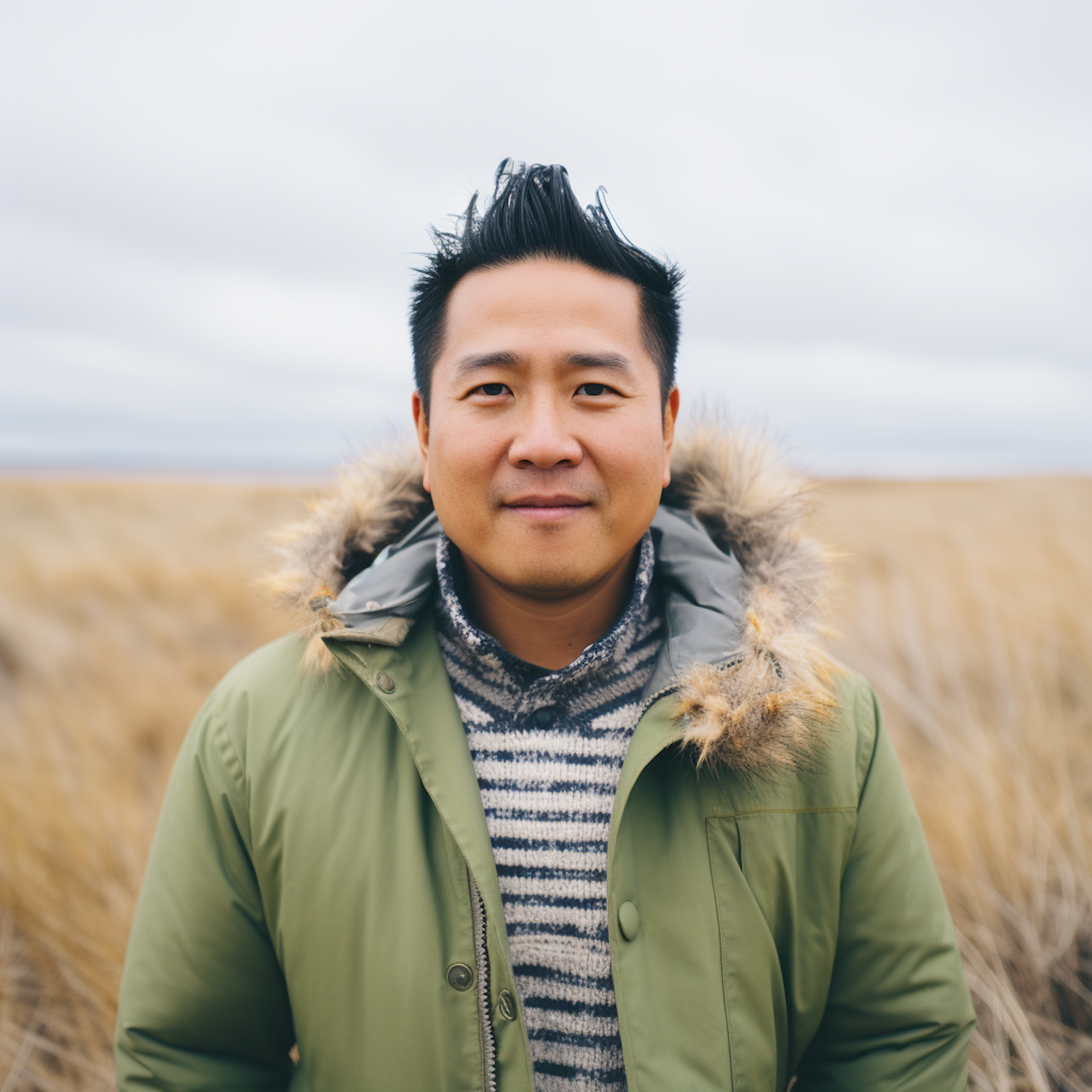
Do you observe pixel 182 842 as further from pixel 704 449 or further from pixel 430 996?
pixel 704 449

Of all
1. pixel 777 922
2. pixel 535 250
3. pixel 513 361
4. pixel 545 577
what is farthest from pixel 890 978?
pixel 535 250

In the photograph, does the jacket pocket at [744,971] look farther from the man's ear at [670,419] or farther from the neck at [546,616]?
the man's ear at [670,419]

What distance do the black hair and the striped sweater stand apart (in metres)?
0.60

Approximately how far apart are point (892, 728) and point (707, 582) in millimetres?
3040

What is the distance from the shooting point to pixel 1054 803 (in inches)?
127

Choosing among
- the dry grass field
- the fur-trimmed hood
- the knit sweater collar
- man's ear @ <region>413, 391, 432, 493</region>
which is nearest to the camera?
the fur-trimmed hood

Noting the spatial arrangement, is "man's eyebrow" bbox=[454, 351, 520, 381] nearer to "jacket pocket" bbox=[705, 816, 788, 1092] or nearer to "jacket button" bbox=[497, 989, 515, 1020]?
"jacket pocket" bbox=[705, 816, 788, 1092]

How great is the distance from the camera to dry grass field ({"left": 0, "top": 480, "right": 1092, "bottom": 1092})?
8.43 feet

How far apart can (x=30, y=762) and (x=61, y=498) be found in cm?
710

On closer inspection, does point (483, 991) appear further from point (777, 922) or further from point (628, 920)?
point (777, 922)

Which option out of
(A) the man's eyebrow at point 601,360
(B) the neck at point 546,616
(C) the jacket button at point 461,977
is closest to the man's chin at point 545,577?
(B) the neck at point 546,616

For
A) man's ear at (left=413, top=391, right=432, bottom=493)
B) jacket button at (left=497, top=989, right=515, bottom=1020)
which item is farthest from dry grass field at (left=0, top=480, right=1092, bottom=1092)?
jacket button at (left=497, top=989, right=515, bottom=1020)

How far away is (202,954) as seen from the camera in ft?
4.84

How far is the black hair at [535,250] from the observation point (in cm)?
163
